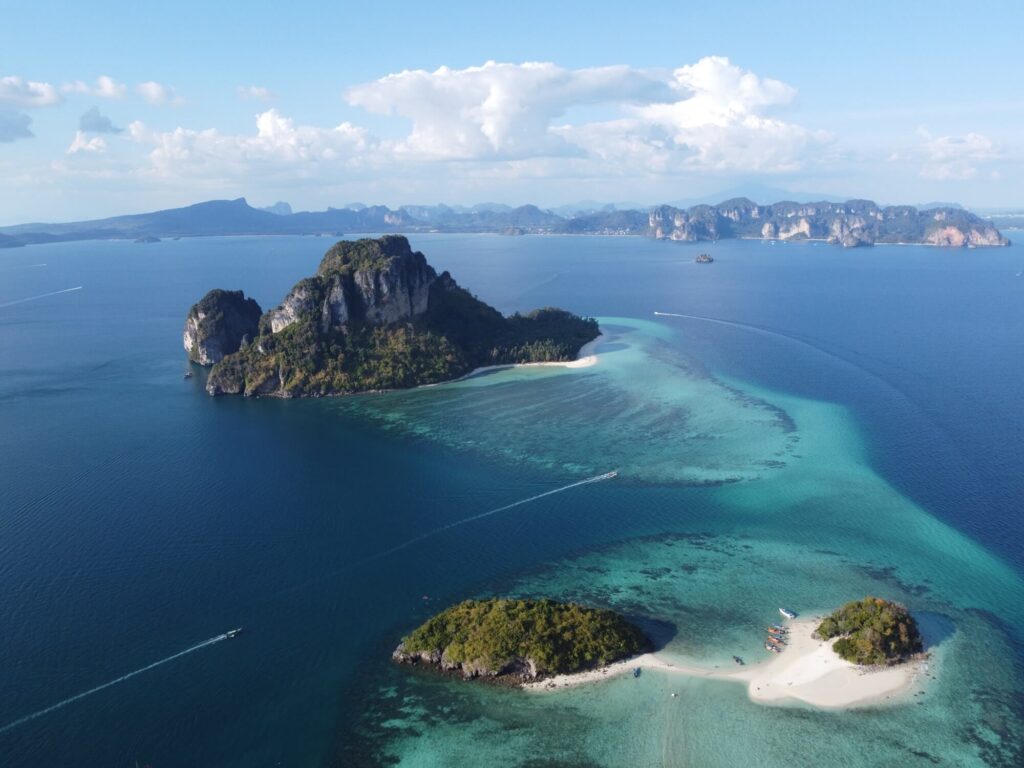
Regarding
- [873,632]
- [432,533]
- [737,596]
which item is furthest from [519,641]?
[873,632]

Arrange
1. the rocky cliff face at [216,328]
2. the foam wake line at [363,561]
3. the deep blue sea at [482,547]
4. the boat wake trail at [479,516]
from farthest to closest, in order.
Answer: the rocky cliff face at [216,328] < the boat wake trail at [479,516] < the foam wake line at [363,561] < the deep blue sea at [482,547]

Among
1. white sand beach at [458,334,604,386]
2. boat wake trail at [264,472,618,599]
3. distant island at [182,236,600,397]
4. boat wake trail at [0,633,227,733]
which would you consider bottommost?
boat wake trail at [0,633,227,733]

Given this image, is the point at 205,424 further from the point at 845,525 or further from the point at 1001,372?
the point at 1001,372

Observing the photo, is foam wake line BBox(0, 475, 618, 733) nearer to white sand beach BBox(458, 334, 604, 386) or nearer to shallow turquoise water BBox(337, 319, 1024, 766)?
shallow turquoise water BBox(337, 319, 1024, 766)

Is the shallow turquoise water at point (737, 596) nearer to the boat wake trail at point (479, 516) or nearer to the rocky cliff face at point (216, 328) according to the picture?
the boat wake trail at point (479, 516)

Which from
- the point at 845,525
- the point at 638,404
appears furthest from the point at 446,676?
the point at 638,404

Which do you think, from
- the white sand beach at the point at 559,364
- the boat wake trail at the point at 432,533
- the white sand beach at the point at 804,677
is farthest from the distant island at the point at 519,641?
the white sand beach at the point at 559,364

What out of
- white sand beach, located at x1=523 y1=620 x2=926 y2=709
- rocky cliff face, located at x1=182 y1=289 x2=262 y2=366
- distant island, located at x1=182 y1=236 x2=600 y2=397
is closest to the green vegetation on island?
white sand beach, located at x1=523 y1=620 x2=926 y2=709
